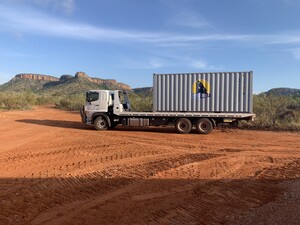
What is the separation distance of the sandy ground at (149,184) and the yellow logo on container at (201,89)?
5.00m

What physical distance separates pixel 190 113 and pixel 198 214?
12.3 meters

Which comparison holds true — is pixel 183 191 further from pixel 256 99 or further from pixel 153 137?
pixel 256 99

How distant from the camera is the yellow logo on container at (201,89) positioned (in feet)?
58.2

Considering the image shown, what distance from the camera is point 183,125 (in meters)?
18.0

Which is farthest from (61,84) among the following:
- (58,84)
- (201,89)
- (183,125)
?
(201,89)

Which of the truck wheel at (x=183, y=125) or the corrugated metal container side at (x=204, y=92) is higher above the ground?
the corrugated metal container side at (x=204, y=92)

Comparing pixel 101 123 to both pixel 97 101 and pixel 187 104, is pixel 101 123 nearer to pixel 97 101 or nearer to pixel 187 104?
pixel 97 101

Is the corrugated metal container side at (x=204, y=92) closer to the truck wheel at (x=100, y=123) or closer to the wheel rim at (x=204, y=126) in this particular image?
the wheel rim at (x=204, y=126)

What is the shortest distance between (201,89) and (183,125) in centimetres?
229

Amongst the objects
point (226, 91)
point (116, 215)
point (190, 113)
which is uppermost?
point (226, 91)

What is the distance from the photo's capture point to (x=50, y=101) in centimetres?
5631

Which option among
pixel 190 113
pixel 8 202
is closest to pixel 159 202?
pixel 8 202

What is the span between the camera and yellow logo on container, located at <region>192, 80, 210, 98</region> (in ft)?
58.2

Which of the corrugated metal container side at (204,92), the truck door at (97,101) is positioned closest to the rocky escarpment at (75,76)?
the truck door at (97,101)
